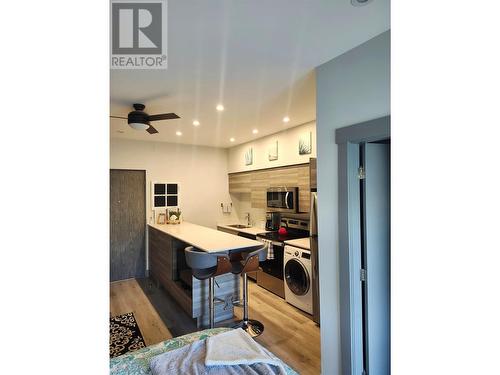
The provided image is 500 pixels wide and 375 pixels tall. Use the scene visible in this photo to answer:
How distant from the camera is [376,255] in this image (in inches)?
73.2

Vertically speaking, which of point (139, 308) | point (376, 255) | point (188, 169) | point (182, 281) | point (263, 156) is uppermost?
point (263, 156)

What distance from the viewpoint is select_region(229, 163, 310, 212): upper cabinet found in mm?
3699

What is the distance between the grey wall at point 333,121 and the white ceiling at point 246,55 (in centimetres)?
11

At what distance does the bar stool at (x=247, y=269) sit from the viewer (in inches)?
101

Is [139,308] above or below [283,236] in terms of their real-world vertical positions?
below

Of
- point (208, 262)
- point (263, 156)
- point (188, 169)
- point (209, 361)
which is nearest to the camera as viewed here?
point (209, 361)

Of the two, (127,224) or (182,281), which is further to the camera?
(127,224)

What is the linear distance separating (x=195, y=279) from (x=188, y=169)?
9.35 ft

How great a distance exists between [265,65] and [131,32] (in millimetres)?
941

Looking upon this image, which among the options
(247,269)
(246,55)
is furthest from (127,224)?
(246,55)

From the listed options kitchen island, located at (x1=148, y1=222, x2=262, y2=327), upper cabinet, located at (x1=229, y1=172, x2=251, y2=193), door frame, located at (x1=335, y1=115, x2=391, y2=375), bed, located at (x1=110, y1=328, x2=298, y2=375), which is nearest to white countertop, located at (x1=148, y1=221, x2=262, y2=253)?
kitchen island, located at (x1=148, y1=222, x2=262, y2=327)

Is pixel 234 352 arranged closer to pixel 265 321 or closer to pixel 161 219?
pixel 265 321
